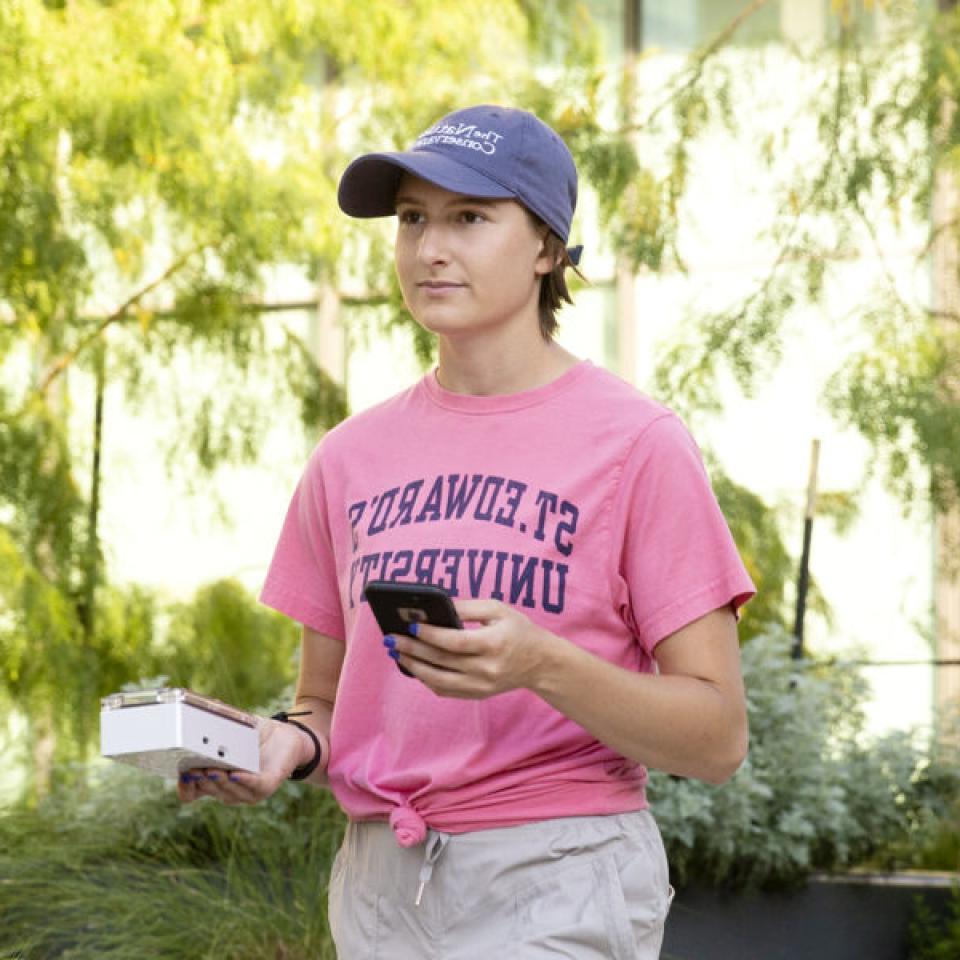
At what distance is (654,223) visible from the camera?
21.7 ft

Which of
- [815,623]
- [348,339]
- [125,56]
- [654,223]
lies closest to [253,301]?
[348,339]

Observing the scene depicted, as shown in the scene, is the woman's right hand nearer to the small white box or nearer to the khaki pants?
the small white box

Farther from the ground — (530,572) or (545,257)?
(545,257)

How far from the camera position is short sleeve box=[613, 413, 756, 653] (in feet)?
6.89

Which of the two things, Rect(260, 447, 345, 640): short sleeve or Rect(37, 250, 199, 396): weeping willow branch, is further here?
Rect(37, 250, 199, 396): weeping willow branch

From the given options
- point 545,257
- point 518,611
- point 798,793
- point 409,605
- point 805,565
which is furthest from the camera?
point 805,565

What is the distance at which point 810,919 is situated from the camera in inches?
206

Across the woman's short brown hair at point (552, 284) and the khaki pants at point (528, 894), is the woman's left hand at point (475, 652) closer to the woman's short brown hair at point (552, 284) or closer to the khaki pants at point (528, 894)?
the khaki pants at point (528, 894)

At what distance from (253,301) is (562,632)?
5238mm

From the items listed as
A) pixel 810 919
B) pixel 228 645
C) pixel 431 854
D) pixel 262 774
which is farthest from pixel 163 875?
pixel 431 854

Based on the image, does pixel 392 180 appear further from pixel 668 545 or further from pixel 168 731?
pixel 168 731

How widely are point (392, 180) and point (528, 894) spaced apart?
888 mm

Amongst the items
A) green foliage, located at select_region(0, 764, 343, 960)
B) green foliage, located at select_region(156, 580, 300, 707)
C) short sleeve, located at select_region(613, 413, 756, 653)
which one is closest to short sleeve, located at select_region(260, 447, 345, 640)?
short sleeve, located at select_region(613, 413, 756, 653)

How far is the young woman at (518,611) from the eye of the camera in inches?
81.5
